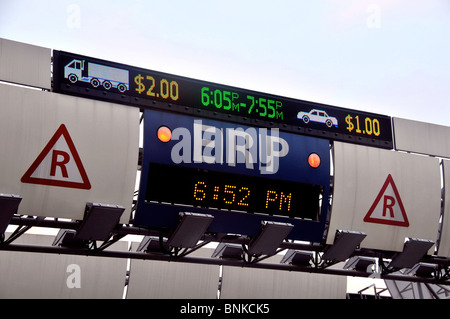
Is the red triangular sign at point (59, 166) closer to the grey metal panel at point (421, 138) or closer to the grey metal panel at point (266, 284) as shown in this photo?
the grey metal panel at point (421, 138)

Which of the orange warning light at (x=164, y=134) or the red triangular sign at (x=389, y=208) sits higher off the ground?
the orange warning light at (x=164, y=134)

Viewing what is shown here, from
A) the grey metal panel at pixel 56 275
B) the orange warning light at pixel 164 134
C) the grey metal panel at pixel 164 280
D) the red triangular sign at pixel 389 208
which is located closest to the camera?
the orange warning light at pixel 164 134

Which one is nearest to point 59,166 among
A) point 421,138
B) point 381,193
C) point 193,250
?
point 193,250

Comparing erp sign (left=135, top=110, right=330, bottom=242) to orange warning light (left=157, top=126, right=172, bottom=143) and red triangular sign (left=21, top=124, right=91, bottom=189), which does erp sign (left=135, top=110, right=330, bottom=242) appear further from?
red triangular sign (left=21, top=124, right=91, bottom=189)

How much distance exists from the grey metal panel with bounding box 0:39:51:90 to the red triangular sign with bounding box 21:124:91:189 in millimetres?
1370

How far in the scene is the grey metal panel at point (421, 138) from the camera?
20125mm

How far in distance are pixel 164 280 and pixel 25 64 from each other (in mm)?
13815

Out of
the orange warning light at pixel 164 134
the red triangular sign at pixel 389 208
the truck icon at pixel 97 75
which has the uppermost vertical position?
the truck icon at pixel 97 75

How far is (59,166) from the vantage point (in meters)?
15.4

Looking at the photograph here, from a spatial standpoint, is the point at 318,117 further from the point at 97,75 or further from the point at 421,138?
the point at 97,75

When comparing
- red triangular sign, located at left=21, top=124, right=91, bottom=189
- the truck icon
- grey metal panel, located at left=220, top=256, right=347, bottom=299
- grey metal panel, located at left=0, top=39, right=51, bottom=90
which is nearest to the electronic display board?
the truck icon

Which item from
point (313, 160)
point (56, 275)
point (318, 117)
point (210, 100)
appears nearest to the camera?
point (210, 100)

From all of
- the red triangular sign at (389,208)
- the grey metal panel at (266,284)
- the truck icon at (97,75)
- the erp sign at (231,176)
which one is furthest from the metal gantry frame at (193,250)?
the grey metal panel at (266,284)
